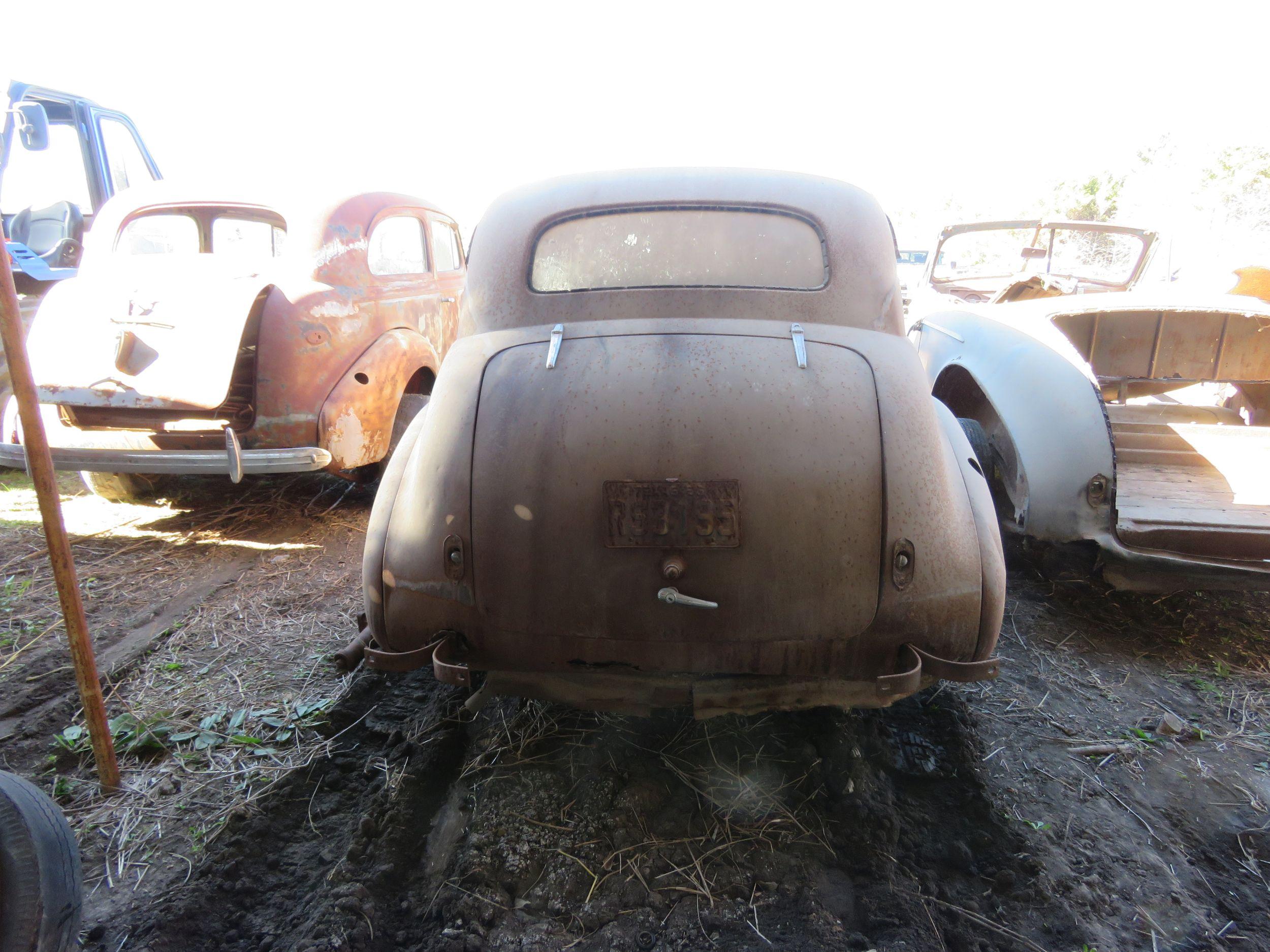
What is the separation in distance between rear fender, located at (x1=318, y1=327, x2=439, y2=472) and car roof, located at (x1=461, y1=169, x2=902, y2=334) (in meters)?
1.91

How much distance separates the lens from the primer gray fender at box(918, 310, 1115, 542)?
286cm

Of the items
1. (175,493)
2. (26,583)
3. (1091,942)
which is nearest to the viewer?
(1091,942)

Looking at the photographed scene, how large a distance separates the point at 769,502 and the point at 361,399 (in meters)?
3.10

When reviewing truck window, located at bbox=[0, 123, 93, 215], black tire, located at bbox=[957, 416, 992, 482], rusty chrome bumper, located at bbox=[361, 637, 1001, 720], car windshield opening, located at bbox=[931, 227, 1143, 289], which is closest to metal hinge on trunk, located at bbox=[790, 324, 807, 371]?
rusty chrome bumper, located at bbox=[361, 637, 1001, 720]

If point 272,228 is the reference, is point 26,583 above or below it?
below

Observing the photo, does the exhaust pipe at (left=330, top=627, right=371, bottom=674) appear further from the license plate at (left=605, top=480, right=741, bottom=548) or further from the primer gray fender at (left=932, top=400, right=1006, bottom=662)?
the primer gray fender at (left=932, top=400, right=1006, bottom=662)

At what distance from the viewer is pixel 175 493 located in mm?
4930

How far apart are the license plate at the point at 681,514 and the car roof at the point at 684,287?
2.09 feet

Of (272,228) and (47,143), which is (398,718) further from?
(47,143)

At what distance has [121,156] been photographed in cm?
667

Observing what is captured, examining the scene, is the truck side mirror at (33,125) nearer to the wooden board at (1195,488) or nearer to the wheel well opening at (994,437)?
the wheel well opening at (994,437)

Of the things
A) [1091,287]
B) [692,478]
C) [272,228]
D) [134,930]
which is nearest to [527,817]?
[134,930]

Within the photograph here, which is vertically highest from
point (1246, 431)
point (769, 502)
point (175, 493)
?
point (769, 502)

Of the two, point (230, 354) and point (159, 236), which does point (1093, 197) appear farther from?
point (230, 354)
